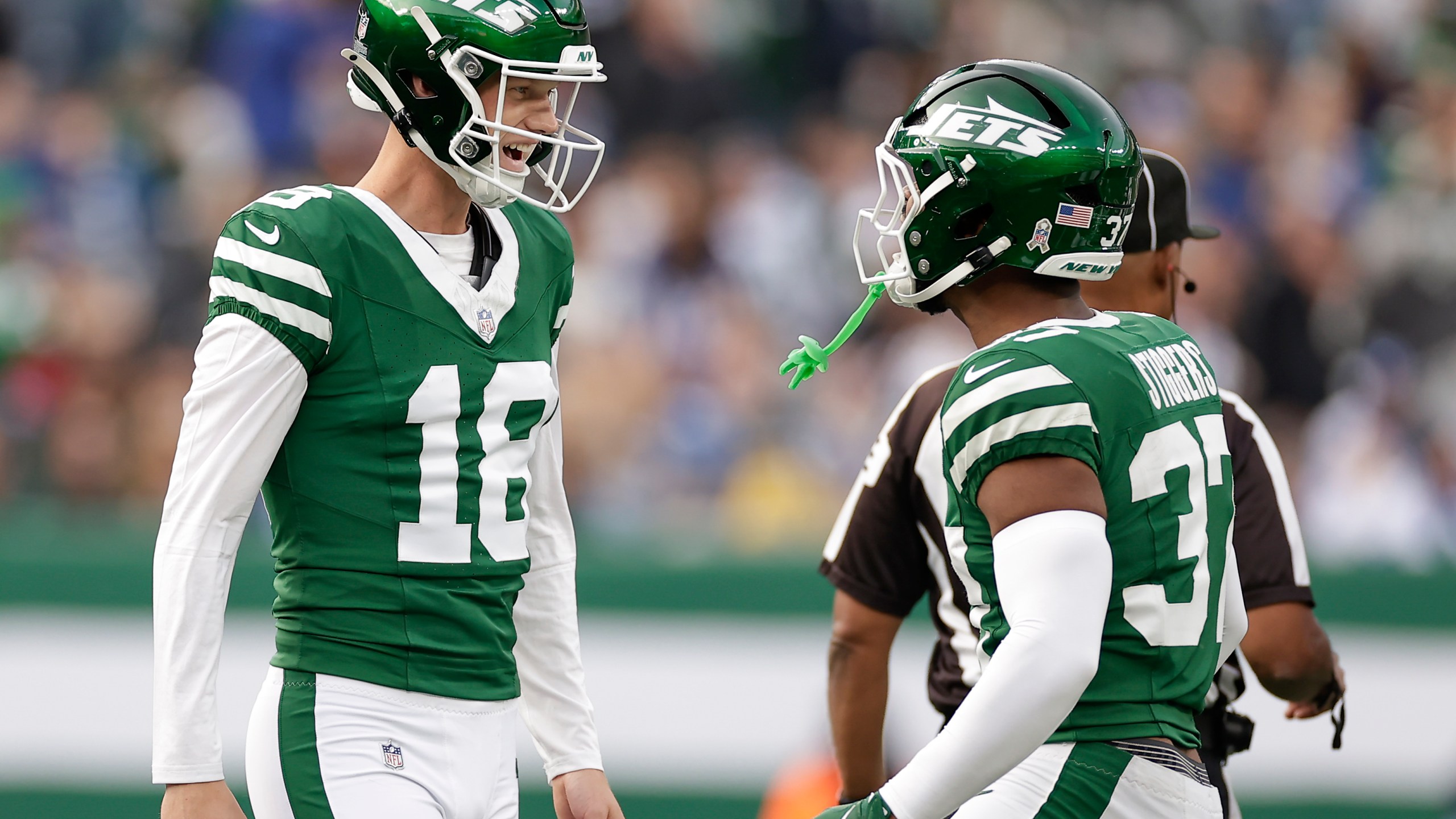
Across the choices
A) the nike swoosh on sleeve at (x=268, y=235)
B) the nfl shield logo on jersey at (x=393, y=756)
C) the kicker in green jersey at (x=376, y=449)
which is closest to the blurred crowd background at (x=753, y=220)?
the kicker in green jersey at (x=376, y=449)

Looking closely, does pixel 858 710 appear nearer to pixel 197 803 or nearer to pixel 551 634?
pixel 551 634

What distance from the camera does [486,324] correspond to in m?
2.91

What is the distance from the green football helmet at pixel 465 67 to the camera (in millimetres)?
2846

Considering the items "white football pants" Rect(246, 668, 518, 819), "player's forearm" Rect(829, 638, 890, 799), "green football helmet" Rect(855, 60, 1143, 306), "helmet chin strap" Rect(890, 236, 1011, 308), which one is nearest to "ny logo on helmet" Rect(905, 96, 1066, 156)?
"green football helmet" Rect(855, 60, 1143, 306)

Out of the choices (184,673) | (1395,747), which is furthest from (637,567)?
(184,673)

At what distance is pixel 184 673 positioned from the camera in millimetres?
2570

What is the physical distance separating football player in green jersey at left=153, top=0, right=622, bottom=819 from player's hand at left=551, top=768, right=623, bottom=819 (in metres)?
0.22

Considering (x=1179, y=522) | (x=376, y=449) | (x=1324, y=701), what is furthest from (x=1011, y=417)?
(x=1324, y=701)

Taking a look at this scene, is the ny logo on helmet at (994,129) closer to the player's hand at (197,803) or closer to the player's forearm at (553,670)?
the player's forearm at (553,670)

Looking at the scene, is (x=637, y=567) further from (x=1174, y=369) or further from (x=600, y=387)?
(x=1174, y=369)

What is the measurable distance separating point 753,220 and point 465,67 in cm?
576

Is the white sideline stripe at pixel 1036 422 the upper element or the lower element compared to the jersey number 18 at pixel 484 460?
upper

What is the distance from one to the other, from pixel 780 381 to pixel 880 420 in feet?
1.56

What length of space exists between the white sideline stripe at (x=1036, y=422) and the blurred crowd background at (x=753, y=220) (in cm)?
411
